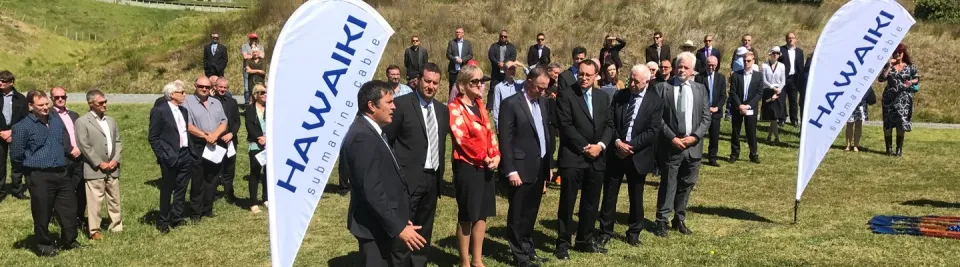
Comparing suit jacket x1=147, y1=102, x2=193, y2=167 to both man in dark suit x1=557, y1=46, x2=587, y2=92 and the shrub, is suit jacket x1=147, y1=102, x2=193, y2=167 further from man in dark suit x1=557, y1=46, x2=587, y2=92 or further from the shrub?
the shrub

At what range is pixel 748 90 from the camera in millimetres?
14156

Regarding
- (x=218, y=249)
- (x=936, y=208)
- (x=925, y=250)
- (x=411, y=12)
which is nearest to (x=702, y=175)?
(x=936, y=208)

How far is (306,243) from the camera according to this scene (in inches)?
347

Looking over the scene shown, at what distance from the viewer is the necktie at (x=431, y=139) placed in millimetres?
6551

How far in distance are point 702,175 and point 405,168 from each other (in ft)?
25.2

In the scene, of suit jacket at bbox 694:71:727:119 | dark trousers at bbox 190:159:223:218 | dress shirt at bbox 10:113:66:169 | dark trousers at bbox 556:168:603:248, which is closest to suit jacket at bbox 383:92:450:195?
dark trousers at bbox 556:168:603:248

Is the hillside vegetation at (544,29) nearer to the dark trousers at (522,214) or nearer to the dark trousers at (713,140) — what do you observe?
the dark trousers at (713,140)

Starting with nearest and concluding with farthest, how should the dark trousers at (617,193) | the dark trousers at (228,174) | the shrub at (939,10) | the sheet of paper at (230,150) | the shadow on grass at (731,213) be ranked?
the dark trousers at (617,193) < the shadow on grass at (731,213) < the sheet of paper at (230,150) < the dark trousers at (228,174) < the shrub at (939,10)

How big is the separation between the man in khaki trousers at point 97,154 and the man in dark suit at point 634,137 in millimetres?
5286

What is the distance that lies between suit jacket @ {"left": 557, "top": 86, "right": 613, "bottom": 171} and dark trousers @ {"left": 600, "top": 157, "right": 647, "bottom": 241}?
0.53m

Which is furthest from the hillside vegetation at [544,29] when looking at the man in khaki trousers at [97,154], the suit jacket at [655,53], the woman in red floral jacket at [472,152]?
the woman in red floral jacket at [472,152]

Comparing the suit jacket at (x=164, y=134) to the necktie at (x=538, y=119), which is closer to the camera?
the necktie at (x=538, y=119)

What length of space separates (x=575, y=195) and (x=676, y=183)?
4.81ft

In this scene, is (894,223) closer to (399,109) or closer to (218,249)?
(399,109)
